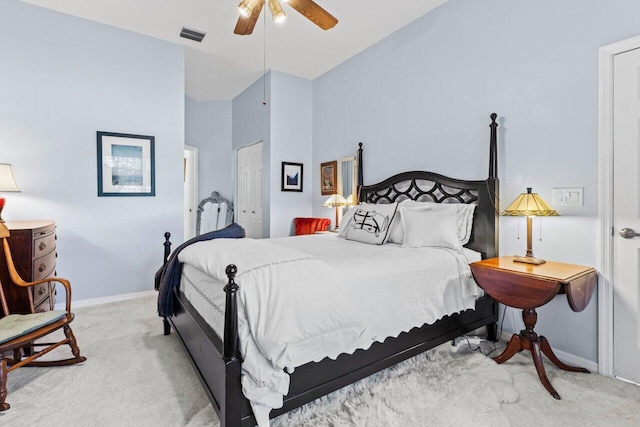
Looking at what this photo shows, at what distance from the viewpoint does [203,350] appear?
65.4 inches

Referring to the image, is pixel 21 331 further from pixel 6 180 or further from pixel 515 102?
pixel 515 102

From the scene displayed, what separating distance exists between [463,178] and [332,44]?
7.34 ft

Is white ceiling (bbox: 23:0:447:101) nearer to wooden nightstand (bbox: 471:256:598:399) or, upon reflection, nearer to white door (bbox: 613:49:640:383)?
white door (bbox: 613:49:640:383)

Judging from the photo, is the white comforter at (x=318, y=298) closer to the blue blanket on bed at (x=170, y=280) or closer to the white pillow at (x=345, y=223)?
the blue blanket on bed at (x=170, y=280)

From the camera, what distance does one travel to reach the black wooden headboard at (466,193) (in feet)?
8.41

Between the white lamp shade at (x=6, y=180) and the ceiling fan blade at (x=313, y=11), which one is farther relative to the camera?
the white lamp shade at (x=6, y=180)

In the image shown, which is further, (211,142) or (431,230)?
(211,142)

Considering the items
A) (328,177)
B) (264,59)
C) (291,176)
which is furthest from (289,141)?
(264,59)

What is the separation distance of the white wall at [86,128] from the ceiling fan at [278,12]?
1.78 meters

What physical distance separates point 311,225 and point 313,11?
2.67 metres

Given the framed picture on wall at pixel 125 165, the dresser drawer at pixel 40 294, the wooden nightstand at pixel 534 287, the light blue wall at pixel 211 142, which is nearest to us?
the wooden nightstand at pixel 534 287

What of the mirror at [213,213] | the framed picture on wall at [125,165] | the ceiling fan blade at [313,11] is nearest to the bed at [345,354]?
the ceiling fan blade at [313,11]

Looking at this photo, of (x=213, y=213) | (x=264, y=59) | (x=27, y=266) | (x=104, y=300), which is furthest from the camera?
(x=213, y=213)

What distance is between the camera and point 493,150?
255 cm
